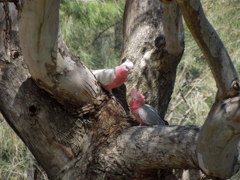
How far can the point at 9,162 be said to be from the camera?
20.7 ft

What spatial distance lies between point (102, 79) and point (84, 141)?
39cm

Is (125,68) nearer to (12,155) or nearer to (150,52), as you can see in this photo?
(150,52)

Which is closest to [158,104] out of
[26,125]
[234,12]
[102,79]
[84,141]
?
[102,79]

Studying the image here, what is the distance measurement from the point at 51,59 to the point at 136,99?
0.70 metres

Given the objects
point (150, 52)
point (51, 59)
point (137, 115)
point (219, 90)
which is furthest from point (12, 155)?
point (219, 90)

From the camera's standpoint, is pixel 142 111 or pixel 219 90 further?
pixel 142 111

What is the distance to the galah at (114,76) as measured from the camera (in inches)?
103

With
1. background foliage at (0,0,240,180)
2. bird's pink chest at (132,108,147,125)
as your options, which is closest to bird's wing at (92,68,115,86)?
bird's pink chest at (132,108,147,125)

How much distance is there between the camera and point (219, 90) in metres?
1.78

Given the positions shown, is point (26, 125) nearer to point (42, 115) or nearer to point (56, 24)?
point (42, 115)

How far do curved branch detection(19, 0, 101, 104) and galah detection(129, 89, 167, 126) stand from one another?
1.11 feet

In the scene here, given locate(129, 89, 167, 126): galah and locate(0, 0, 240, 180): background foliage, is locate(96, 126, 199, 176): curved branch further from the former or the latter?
locate(0, 0, 240, 180): background foliage

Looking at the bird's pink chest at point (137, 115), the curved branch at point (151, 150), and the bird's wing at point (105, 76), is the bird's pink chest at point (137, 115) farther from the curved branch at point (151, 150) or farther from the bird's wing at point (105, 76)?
the curved branch at point (151, 150)

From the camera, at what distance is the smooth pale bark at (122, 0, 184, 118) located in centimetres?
282
